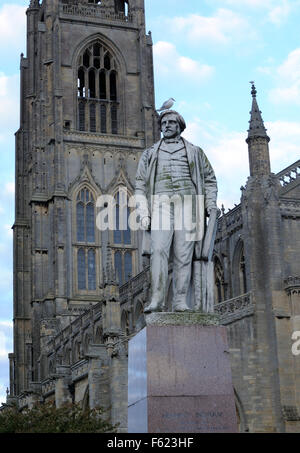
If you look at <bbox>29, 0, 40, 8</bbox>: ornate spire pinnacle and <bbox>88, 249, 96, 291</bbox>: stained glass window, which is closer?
<bbox>88, 249, 96, 291</bbox>: stained glass window

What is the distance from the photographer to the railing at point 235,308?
39.1 m

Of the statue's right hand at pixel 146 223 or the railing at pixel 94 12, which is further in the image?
the railing at pixel 94 12

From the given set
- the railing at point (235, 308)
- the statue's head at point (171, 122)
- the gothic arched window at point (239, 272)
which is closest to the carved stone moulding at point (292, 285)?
the railing at point (235, 308)

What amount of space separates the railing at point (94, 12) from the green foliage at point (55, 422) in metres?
46.7

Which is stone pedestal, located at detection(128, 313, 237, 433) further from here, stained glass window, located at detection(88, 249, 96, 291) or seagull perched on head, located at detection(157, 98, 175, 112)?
stained glass window, located at detection(88, 249, 96, 291)

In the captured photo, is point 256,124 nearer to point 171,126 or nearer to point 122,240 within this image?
point 122,240

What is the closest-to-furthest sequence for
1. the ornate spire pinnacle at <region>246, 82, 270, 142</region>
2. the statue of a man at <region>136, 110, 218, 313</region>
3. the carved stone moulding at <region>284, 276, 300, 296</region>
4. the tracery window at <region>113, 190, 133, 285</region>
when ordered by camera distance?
the statue of a man at <region>136, 110, 218, 313</region> < the carved stone moulding at <region>284, 276, 300, 296</region> < the ornate spire pinnacle at <region>246, 82, 270, 142</region> < the tracery window at <region>113, 190, 133, 285</region>

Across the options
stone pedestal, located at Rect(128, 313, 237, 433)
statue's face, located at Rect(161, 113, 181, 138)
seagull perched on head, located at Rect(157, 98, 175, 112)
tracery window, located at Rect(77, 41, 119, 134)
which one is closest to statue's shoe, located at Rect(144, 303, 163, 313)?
stone pedestal, located at Rect(128, 313, 237, 433)

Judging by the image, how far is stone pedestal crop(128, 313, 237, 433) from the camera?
10891mm

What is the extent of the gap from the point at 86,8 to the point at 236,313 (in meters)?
42.3

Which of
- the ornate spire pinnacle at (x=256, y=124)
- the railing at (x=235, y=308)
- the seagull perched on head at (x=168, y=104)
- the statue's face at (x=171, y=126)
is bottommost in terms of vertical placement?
the statue's face at (x=171, y=126)

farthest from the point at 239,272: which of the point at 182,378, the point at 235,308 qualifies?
the point at 182,378

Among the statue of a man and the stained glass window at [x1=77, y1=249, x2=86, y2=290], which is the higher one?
the stained glass window at [x1=77, y1=249, x2=86, y2=290]

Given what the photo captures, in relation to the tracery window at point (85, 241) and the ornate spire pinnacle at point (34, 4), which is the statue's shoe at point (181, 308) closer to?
the tracery window at point (85, 241)
